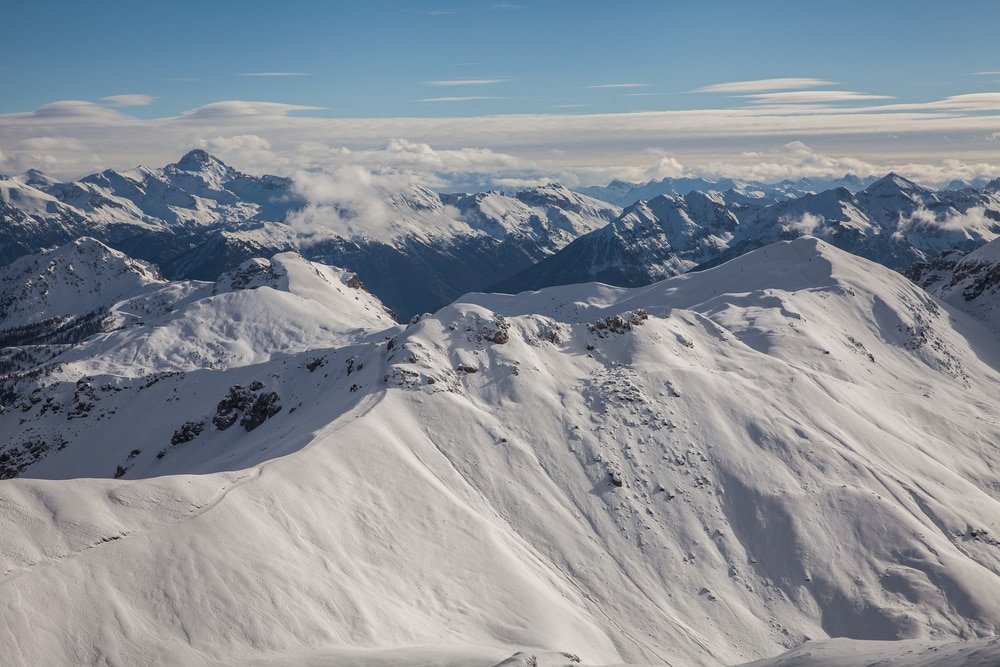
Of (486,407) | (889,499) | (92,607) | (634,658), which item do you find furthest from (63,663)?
(889,499)

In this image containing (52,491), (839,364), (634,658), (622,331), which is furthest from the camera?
(839,364)

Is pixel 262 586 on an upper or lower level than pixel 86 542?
lower

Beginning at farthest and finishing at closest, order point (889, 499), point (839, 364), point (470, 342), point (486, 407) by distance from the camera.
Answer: point (839, 364) < point (470, 342) < point (486, 407) < point (889, 499)

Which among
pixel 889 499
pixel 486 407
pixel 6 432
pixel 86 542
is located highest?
pixel 86 542

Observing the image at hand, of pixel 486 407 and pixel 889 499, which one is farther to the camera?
pixel 486 407

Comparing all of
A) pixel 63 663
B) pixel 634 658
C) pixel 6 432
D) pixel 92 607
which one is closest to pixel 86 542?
pixel 92 607

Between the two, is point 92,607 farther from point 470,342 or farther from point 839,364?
point 839,364
